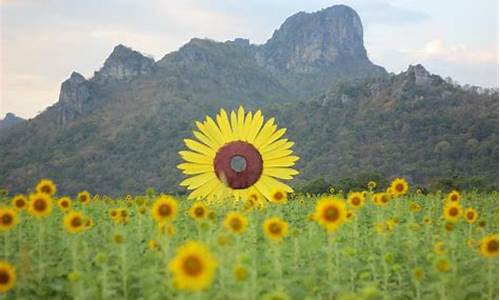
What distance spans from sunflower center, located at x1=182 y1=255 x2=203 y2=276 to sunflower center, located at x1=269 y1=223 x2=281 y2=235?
39.4 inches

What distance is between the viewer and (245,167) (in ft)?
17.4

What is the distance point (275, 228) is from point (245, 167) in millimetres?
1990

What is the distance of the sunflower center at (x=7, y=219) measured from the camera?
12.2 feet

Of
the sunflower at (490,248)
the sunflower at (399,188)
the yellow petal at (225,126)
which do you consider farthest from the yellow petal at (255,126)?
the sunflower at (490,248)

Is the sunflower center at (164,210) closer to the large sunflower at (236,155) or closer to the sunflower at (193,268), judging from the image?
the sunflower at (193,268)

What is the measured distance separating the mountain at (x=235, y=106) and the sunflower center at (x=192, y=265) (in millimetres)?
15815

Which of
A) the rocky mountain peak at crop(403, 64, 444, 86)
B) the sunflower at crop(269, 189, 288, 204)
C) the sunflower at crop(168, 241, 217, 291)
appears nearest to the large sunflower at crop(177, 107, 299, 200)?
the sunflower at crop(269, 189, 288, 204)

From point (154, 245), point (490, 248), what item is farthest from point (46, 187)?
point (490, 248)

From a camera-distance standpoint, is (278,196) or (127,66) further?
(127,66)

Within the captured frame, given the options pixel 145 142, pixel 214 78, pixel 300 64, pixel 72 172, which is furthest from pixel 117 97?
pixel 72 172

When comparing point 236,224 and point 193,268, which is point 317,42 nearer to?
point 236,224

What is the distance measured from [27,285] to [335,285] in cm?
138

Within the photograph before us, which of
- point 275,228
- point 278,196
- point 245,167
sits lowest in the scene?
point 275,228

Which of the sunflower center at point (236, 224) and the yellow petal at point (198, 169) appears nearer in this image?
the sunflower center at point (236, 224)
